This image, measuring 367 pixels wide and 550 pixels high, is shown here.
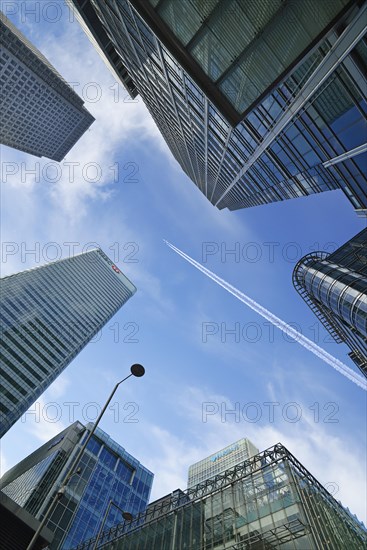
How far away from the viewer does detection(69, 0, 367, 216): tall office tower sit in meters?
9.34

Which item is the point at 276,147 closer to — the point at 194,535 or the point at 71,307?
the point at 194,535

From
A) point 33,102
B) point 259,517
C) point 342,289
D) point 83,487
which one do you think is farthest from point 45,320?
point 259,517

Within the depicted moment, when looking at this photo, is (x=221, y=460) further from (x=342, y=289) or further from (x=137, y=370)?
(x=137, y=370)

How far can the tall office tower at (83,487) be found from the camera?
2050 inches

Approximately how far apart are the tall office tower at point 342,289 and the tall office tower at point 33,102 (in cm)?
11431

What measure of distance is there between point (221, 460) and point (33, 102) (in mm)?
154946

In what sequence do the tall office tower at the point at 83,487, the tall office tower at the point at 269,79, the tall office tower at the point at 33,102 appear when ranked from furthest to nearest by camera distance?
1. the tall office tower at the point at 33,102
2. the tall office tower at the point at 83,487
3. the tall office tower at the point at 269,79

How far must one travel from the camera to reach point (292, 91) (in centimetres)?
1966

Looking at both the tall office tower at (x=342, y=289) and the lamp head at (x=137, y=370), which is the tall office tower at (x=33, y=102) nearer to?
the tall office tower at (x=342, y=289)

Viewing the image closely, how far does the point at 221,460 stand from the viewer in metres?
131

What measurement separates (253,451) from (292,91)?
136 metres

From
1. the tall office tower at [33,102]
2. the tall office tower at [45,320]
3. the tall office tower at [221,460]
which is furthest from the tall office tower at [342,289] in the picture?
the tall office tower at [33,102]

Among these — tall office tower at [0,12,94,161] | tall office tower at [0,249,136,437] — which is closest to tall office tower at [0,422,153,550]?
tall office tower at [0,249,136,437]

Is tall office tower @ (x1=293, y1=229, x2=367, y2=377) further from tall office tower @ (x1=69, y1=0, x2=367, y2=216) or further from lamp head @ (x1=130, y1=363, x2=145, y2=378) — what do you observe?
lamp head @ (x1=130, y1=363, x2=145, y2=378)
